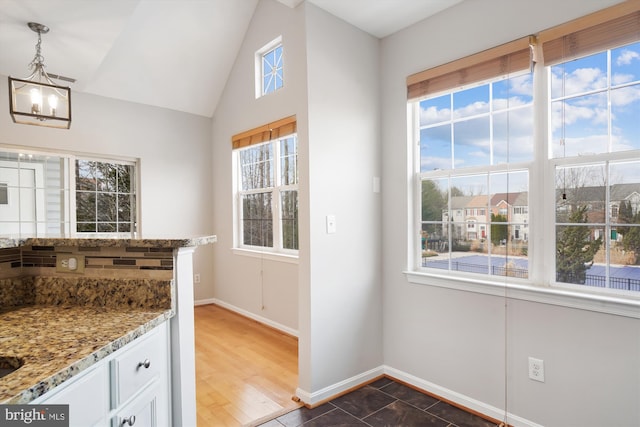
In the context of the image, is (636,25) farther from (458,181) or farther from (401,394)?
(401,394)

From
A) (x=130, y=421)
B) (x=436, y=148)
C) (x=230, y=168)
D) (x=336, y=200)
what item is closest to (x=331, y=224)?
(x=336, y=200)

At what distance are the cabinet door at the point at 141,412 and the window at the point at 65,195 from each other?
298 centimetres

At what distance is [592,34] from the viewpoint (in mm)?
1803

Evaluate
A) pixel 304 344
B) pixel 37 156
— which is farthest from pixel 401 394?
pixel 37 156

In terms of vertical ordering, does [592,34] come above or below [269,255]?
above

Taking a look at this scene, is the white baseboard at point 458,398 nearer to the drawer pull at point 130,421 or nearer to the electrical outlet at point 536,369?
the electrical outlet at point 536,369

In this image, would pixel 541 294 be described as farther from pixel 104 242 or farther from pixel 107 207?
pixel 107 207

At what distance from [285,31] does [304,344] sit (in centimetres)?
291

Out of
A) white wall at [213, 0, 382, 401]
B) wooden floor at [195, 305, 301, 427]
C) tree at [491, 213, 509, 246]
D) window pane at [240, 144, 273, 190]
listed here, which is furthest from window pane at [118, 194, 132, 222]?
tree at [491, 213, 509, 246]

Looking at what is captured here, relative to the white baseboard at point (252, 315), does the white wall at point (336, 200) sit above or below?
above

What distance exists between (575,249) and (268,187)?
2.93 metres

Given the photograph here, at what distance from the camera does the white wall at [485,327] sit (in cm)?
179

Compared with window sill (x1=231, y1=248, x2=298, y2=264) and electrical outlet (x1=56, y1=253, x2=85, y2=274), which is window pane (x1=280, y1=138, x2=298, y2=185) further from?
electrical outlet (x1=56, y1=253, x2=85, y2=274)

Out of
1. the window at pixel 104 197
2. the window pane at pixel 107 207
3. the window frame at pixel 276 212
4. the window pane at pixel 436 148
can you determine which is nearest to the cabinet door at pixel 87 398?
the window pane at pixel 436 148
